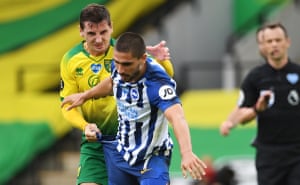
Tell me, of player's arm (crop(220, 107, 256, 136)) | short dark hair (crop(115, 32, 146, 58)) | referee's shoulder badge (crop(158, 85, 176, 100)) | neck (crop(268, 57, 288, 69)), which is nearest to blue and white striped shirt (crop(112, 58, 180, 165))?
referee's shoulder badge (crop(158, 85, 176, 100))

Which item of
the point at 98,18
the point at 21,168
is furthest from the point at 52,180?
the point at 98,18

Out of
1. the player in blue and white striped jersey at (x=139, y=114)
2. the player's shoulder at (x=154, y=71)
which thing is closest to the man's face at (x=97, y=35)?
the player in blue and white striped jersey at (x=139, y=114)

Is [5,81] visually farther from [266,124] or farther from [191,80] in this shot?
[266,124]

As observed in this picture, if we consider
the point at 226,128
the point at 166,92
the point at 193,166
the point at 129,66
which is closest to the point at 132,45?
the point at 129,66

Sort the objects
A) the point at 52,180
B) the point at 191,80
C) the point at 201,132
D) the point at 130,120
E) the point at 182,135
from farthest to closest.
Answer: the point at 191,80
the point at 52,180
the point at 201,132
the point at 130,120
the point at 182,135

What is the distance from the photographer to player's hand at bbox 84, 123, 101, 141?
28.4 feet

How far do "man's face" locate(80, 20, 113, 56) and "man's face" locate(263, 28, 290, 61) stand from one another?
197 cm

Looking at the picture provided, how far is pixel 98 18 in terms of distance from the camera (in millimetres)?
8961

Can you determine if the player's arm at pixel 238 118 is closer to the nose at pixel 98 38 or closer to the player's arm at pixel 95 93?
the player's arm at pixel 95 93

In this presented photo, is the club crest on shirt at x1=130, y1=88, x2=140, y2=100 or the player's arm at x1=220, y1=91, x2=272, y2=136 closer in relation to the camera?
the club crest on shirt at x1=130, y1=88, x2=140, y2=100

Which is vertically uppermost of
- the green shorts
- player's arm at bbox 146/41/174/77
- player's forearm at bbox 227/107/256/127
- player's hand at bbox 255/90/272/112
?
player's arm at bbox 146/41/174/77

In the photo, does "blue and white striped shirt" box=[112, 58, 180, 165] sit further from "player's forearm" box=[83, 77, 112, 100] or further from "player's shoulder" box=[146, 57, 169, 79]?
"player's forearm" box=[83, 77, 112, 100]

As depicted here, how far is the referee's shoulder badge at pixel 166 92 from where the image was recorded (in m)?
8.25

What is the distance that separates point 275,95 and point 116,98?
218cm
